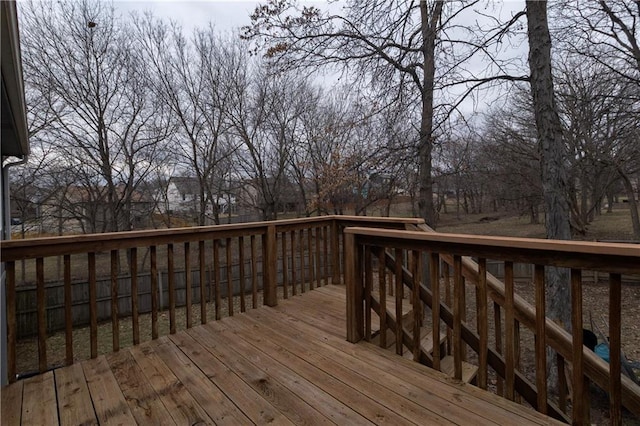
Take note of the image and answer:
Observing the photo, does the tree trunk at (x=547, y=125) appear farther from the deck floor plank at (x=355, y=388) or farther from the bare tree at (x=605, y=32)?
the deck floor plank at (x=355, y=388)

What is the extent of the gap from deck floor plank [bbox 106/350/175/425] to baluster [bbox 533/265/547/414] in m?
1.89

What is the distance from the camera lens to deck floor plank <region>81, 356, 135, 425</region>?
164 cm

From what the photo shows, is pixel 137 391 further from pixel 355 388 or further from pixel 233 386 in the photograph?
pixel 355 388

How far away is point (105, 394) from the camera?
1844 mm

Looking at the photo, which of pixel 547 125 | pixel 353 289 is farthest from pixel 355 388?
pixel 547 125

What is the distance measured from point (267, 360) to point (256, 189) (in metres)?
10.8

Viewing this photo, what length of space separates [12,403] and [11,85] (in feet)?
7.28

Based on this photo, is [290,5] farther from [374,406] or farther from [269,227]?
[374,406]

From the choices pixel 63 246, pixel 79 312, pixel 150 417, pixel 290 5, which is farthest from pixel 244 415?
pixel 79 312

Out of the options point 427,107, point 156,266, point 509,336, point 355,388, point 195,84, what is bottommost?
point 355,388

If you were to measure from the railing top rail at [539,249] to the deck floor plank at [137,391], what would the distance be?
1.66 metres

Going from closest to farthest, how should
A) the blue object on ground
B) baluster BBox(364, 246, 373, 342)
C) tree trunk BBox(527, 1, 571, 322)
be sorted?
baluster BBox(364, 246, 373, 342) < tree trunk BBox(527, 1, 571, 322) < the blue object on ground

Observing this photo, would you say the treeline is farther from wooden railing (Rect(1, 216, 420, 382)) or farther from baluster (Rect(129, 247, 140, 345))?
baluster (Rect(129, 247, 140, 345))

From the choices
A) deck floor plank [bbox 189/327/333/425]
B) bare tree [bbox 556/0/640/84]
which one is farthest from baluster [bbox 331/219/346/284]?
bare tree [bbox 556/0/640/84]
